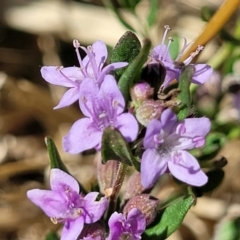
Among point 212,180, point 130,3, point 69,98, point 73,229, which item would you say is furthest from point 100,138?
point 130,3

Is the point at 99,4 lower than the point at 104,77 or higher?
lower

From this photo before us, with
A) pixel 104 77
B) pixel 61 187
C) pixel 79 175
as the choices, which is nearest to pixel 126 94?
pixel 104 77

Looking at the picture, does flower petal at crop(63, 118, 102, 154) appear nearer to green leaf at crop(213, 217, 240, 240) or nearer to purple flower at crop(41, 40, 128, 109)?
purple flower at crop(41, 40, 128, 109)

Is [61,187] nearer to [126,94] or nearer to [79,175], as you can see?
[126,94]

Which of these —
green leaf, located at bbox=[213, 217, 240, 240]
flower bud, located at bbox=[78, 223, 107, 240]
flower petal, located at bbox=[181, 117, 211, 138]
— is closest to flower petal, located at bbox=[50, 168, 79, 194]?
flower bud, located at bbox=[78, 223, 107, 240]

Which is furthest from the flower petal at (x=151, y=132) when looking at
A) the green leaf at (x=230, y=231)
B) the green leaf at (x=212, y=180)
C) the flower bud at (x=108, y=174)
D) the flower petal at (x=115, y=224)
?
the green leaf at (x=230, y=231)
